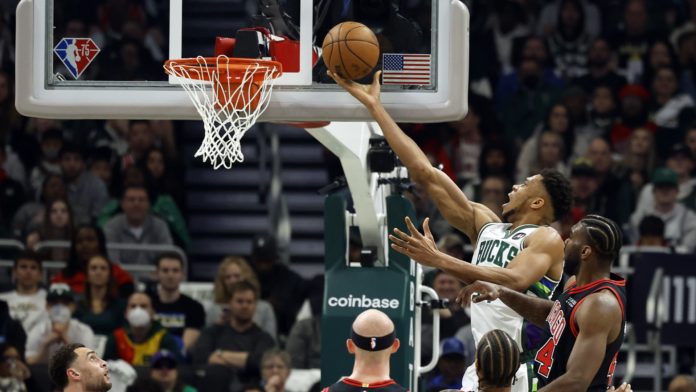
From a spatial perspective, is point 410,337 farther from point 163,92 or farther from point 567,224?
point 567,224

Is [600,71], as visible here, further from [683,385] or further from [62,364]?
[62,364]

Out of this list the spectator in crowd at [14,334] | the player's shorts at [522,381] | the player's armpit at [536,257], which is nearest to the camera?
the player's armpit at [536,257]

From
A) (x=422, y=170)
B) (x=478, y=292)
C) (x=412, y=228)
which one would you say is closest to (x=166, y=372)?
(x=422, y=170)

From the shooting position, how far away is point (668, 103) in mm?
15891

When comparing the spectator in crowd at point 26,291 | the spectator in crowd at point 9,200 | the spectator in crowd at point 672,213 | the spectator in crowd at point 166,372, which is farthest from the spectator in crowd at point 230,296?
the spectator in crowd at point 672,213

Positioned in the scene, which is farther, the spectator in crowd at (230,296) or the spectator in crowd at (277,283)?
the spectator in crowd at (277,283)

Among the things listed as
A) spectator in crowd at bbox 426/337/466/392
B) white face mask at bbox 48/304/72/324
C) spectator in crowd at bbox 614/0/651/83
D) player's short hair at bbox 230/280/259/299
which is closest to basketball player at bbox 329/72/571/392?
spectator in crowd at bbox 426/337/466/392

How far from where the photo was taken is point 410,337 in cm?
990

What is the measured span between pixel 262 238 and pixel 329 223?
12.4 feet

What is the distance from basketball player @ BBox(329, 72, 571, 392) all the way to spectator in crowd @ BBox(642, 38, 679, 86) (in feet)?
26.4

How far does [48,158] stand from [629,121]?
5.97m

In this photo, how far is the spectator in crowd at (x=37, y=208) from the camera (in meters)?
14.8

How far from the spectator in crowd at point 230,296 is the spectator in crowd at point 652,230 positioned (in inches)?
135

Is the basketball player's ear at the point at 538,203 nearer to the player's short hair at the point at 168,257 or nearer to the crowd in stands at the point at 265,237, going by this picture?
the crowd in stands at the point at 265,237
